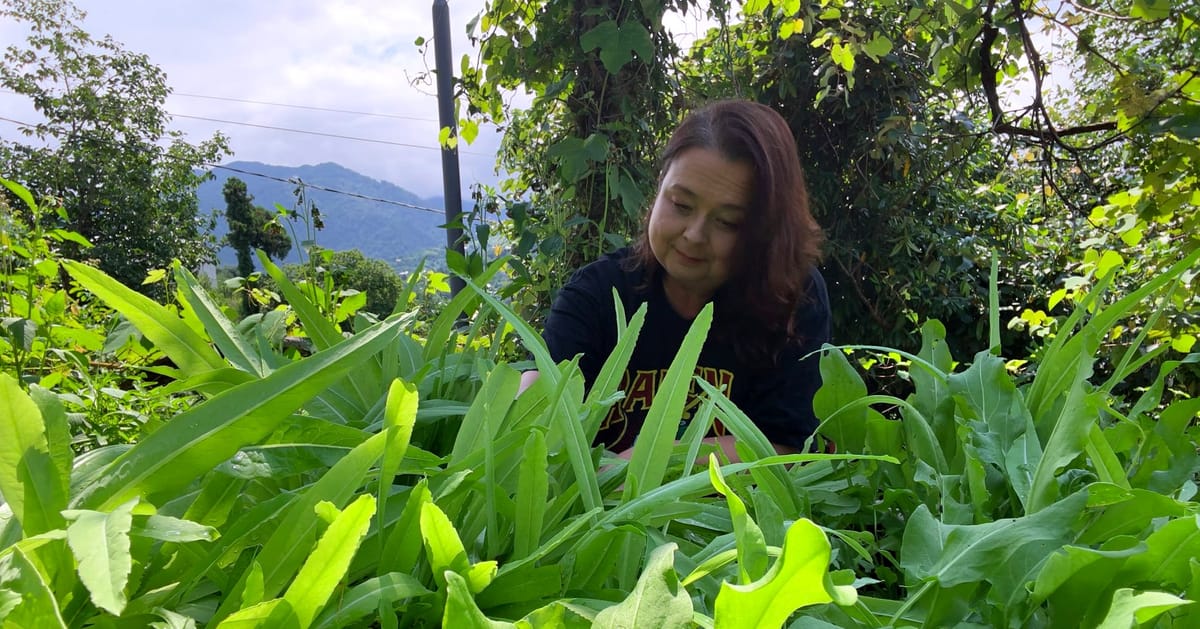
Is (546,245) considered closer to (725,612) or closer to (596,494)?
(596,494)

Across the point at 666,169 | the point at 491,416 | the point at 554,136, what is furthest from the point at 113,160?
the point at 491,416

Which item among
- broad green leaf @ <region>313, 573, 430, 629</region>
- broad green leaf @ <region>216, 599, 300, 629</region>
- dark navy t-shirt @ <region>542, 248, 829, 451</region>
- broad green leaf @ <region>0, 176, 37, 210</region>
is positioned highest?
broad green leaf @ <region>0, 176, 37, 210</region>

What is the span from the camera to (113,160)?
15320 millimetres

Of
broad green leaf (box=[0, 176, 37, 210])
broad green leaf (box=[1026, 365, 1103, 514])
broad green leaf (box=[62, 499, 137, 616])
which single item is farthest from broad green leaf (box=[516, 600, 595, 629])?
broad green leaf (box=[0, 176, 37, 210])

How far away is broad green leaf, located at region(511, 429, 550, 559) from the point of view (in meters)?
0.29

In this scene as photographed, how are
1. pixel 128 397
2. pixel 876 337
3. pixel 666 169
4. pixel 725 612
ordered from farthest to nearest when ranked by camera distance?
1. pixel 876 337
2. pixel 666 169
3. pixel 128 397
4. pixel 725 612

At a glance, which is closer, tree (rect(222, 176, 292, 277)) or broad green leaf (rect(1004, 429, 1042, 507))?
broad green leaf (rect(1004, 429, 1042, 507))

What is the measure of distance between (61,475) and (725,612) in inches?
10.3

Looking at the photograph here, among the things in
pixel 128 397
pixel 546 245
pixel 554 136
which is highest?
pixel 554 136

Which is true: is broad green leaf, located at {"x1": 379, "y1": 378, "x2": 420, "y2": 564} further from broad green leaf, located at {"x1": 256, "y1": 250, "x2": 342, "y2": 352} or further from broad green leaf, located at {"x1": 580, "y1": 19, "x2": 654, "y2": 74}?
broad green leaf, located at {"x1": 580, "y1": 19, "x2": 654, "y2": 74}

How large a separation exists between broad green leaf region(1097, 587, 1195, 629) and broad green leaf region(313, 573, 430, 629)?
22cm

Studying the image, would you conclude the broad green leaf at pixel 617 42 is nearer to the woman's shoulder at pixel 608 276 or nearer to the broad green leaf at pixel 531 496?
the woman's shoulder at pixel 608 276

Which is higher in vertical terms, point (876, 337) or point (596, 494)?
point (596, 494)

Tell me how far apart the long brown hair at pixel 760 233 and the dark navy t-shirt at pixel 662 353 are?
0.12ft
